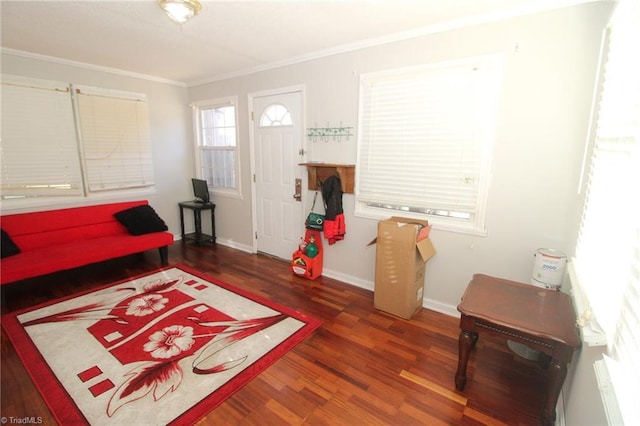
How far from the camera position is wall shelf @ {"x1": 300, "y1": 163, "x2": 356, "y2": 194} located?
325 cm

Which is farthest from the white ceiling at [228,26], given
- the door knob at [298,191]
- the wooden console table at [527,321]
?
the wooden console table at [527,321]

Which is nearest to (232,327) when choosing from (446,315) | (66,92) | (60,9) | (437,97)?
(446,315)

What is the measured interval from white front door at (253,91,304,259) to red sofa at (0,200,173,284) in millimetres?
1330

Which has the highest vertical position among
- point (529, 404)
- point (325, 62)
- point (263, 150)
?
point (325, 62)

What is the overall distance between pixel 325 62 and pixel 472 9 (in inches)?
57.8

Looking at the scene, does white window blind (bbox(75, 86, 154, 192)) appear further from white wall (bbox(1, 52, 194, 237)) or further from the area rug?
the area rug

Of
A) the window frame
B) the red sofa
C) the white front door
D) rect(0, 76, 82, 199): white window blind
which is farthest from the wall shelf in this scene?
rect(0, 76, 82, 199): white window blind

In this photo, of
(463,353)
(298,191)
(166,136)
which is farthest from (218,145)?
(463,353)

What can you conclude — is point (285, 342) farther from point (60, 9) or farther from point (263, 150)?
point (60, 9)

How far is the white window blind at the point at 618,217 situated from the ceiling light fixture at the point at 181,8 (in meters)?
2.40

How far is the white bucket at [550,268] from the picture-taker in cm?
203

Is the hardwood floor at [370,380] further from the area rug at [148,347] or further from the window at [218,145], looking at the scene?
the window at [218,145]

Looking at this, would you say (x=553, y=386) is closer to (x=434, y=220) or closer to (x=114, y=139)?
(x=434, y=220)

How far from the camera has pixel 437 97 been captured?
8.61 feet
